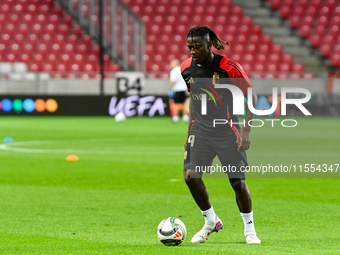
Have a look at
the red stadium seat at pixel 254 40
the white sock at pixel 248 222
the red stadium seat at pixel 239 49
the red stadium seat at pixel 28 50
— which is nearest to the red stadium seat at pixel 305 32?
the red stadium seat at pixel 254 40

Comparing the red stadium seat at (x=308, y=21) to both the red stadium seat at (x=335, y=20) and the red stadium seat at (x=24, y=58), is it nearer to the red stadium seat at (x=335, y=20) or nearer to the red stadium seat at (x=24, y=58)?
the red stadium seat at (x=335, y=20)

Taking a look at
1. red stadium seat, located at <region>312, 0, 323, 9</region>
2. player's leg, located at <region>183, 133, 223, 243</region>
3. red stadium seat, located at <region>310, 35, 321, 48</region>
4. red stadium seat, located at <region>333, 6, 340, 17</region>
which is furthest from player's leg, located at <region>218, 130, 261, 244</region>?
red stadium seat, located at <region>312, 0, 323, 9</region>

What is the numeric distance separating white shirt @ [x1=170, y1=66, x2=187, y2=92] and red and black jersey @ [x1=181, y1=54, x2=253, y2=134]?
1508 centimetres

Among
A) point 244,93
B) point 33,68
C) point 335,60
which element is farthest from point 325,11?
point 244,93

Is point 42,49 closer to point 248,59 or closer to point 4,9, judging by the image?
point 4,9

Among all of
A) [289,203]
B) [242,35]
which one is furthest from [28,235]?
[242,35]

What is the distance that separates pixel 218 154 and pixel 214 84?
0.56 meters

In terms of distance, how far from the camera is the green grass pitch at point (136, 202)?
4.84 metres

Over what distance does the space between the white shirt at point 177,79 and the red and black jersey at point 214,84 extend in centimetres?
1508

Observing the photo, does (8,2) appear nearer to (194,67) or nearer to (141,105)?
(141,105)

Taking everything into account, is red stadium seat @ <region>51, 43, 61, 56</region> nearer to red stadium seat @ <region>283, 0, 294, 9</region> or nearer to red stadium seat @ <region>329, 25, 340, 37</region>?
red stadium seat @ <region>283, 0, 294, 9</region>

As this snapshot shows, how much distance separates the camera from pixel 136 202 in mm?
7004

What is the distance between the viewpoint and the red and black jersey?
481 cm

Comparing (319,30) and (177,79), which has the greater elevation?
(319,30)
